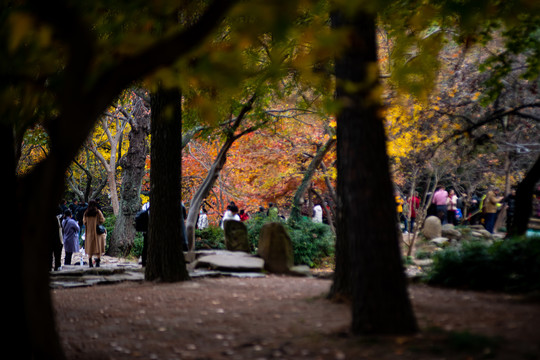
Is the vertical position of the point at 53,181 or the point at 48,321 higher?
the point at 53,181

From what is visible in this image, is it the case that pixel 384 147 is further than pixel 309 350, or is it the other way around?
pixel 384 147

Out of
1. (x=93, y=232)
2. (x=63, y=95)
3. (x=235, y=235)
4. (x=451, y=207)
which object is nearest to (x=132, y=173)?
(x=93, y=232)

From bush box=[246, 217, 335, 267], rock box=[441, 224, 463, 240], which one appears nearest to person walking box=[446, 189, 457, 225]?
rock box=[441, 224, 463, 240]

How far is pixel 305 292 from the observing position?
8.16 m

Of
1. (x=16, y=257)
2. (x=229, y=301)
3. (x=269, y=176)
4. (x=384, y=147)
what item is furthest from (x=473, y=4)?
(x=269, y=176)

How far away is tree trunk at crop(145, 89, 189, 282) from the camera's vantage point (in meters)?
8.99

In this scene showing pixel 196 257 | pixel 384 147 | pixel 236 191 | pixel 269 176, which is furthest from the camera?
pixel 236 191

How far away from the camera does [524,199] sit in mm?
8500

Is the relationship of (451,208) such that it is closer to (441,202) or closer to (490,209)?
(441,202)

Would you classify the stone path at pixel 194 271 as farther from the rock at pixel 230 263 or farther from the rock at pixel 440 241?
the rock at pixel 440 241

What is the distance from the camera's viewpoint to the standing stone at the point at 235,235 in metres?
Result: 12.5

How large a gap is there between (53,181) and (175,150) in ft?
20.4

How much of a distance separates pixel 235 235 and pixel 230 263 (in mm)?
1611

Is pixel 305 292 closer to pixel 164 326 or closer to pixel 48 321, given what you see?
pixel 164 326
